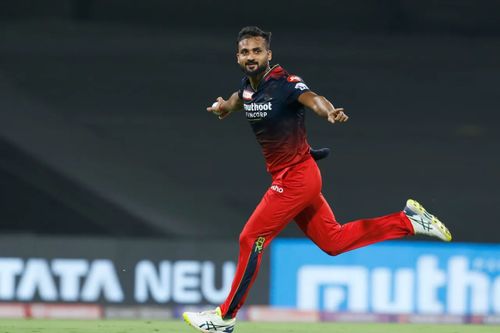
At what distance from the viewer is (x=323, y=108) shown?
5.59 metres

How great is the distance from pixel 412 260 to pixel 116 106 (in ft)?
8.46

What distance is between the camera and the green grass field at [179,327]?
718cm

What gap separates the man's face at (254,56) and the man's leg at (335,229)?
0.81 m

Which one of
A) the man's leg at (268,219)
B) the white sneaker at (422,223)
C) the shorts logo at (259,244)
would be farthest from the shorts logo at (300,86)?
the white sneaker at (422,223)

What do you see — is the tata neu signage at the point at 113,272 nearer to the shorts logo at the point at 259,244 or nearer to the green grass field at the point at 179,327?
the green grass field at the point at 179,327

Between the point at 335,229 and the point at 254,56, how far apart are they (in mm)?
1089

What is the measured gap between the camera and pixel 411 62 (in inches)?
344

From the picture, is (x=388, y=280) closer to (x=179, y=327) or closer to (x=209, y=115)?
(x=179, y=327)

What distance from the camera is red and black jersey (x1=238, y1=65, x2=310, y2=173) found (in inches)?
235

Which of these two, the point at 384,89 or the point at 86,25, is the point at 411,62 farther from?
the point at 86,25

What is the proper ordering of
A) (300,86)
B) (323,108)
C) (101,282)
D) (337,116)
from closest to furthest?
1. (337,116)
2. (323,108)
3. (300,86)
4. (101,282)

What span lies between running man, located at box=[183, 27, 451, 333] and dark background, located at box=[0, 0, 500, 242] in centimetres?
226

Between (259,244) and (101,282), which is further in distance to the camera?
(101,282)

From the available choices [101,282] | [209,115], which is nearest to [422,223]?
[209,115]
